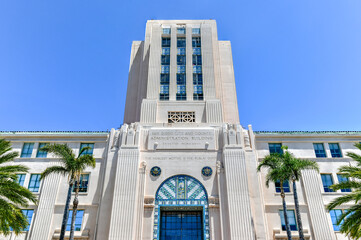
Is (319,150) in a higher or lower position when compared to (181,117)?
lower

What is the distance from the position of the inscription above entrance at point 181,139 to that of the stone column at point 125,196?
2734 mm

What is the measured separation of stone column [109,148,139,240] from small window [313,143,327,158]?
20763 millimetres

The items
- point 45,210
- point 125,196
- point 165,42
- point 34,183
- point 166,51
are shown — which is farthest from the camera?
point 165,42

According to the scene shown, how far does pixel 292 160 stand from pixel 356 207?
5.74m

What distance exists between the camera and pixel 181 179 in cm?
3136

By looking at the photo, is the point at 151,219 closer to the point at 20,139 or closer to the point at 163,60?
the point at 20,139

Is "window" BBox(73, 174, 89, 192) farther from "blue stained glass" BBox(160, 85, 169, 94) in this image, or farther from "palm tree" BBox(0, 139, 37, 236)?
"blue stained glass" BBox(160, 85, 169, 94)

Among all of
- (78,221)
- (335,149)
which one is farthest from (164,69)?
(335,149)

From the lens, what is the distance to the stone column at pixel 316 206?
29391 mm

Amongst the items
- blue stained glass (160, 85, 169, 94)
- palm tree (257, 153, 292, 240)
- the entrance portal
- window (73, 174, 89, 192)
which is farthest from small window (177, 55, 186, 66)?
palm tree (257, 153, 292, 240)

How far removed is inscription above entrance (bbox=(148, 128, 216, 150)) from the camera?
108ft

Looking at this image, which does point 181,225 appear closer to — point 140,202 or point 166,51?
point 140,202

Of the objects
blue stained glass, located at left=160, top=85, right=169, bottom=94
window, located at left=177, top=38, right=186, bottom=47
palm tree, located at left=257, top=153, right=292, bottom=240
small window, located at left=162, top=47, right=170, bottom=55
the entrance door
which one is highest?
window, located at left=177, top=38, right=186, bottom=47

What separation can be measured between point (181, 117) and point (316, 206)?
59.0ft
